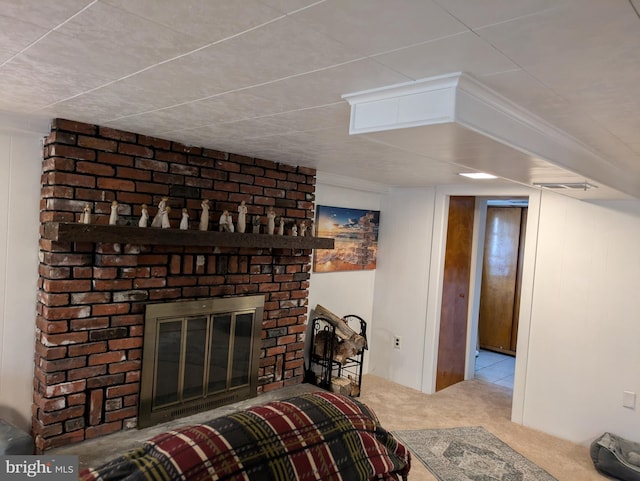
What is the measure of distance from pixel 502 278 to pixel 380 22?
588 centimetres

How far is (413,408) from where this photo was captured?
4293 millimetres

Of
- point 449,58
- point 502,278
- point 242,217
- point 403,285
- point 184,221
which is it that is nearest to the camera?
point 449,58

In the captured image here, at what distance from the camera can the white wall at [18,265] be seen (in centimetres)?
279

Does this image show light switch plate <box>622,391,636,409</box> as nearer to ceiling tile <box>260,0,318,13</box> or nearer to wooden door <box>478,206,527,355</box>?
wooden door <box>478,206,527,355</box>

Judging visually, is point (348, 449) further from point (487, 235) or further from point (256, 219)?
point (487, 235)

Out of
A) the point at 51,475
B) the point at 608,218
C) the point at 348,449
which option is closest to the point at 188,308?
the point at 51,475

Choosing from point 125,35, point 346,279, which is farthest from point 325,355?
point 125,35

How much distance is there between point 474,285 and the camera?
17.2ft

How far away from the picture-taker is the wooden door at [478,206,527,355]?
20.8 feet

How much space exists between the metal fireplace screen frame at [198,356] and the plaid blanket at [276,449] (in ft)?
6.20

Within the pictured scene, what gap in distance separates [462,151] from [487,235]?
16.3ft

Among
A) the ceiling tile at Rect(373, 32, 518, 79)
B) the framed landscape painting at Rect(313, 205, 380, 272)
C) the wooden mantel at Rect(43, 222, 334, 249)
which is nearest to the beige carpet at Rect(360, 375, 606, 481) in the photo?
the framed landscape painting at Rect(313, 205, 380, 272)

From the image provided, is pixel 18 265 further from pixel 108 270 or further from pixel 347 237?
pixel 347 237

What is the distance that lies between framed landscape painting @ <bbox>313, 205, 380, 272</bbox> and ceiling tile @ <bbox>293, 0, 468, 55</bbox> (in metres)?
3.16
